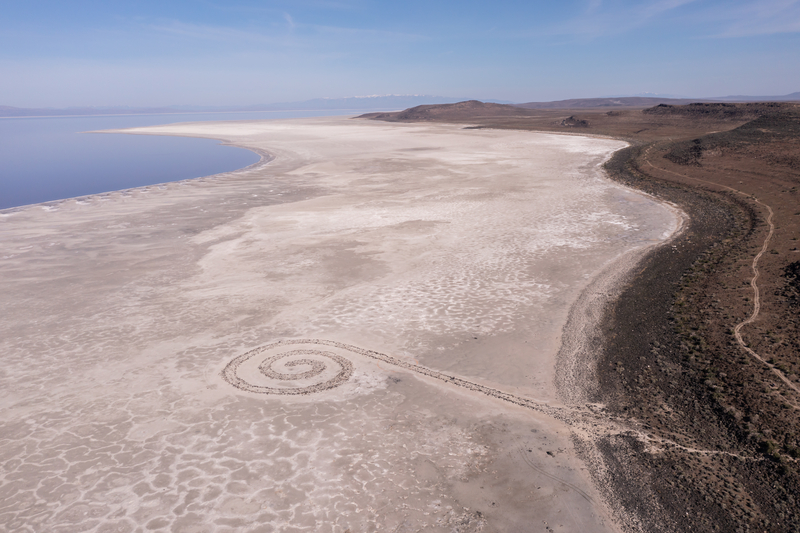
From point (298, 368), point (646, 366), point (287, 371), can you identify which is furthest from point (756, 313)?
point (287, 371)

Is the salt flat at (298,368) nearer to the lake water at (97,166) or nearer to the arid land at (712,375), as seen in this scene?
the arid land at (712,375)

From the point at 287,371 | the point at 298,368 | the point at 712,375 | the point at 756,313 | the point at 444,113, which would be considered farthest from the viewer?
the point at 444,113

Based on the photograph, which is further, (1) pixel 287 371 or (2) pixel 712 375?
(1) pixel 287 371

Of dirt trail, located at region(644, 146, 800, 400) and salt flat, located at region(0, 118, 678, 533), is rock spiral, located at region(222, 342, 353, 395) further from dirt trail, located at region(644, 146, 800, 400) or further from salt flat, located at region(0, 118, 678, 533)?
dirt trail, located at region(644, 146, 800, 400)

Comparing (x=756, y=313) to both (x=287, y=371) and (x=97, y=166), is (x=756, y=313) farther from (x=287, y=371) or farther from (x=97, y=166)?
(x=97, y=166)

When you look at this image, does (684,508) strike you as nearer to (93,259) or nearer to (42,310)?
(42,310)

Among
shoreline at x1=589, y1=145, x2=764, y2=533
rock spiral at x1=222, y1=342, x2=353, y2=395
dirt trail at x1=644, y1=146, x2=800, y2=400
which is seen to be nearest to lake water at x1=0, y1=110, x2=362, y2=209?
rock spiral at x1=222, y1=342, x2=353, y2=395

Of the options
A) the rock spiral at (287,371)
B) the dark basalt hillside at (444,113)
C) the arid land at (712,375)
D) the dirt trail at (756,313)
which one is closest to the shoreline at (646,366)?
the arid land at (712,375)
